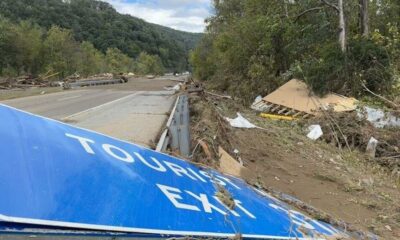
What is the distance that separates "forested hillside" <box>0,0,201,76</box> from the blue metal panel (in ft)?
164

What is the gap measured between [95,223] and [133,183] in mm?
928

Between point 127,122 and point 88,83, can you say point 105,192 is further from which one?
point 88,83

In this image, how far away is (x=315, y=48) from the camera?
24.7 meters

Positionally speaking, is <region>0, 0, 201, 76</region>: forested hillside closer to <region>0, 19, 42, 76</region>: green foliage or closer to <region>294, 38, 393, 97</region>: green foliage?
<region>0, 19, 42, 76</region>: green foliage

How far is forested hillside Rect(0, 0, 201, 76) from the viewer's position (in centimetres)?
6341

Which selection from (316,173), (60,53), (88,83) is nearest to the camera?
(316,173)

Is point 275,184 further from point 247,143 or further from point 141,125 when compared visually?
point 141,125

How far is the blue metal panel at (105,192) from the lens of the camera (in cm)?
339

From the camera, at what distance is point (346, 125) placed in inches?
595

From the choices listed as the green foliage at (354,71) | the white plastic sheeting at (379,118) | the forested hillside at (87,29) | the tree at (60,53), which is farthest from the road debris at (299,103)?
the tree at (60,53)

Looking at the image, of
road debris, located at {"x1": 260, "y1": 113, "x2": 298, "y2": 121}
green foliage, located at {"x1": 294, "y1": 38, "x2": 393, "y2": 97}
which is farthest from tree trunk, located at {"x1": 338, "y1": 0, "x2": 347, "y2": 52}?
road debris, located at {"x1": 260, "y1": 113, "x2": 298, "y2": 121}

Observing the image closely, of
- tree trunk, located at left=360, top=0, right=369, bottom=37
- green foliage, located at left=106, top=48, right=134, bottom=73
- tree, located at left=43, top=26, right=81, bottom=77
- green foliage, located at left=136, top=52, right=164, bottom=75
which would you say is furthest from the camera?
green foliage, located at left=136, top=52, right=164, bottom=75

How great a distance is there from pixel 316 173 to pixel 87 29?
119840 millimetres

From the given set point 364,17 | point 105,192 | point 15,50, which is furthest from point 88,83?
point 105,192
